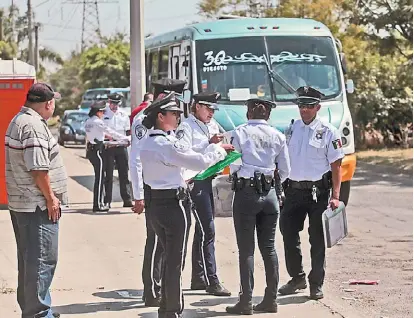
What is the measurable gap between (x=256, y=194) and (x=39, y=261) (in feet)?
6.56

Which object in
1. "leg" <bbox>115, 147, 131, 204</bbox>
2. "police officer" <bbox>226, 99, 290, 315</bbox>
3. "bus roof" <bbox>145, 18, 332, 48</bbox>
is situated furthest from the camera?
"bus roof" <bbox>145, 18, 332, 48</bbox>

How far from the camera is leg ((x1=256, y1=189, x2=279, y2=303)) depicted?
757 cm

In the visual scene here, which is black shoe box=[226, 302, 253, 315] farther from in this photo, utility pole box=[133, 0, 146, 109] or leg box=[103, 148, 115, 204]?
utility pole box=[133, 0, 146, 109]

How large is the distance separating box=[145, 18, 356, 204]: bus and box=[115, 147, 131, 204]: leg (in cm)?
158

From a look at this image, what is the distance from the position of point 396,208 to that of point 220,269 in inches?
247

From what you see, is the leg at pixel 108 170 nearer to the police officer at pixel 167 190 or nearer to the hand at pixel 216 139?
the hand at pixel 216 139

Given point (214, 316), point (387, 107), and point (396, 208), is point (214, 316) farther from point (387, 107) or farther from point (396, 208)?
point (387, 107)

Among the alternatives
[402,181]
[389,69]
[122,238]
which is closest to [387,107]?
[389,69]

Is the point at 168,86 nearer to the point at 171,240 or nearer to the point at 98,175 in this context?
the point at 171,240

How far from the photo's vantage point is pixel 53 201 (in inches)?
252

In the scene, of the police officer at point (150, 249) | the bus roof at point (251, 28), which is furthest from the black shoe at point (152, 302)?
the bus roof at point (251, 28)

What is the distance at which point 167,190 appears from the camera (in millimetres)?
6648

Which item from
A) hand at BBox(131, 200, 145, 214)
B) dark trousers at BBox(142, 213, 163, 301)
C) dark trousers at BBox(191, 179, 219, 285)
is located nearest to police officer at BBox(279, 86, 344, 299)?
dark trousers at BBox(191, 179, 219, 285)

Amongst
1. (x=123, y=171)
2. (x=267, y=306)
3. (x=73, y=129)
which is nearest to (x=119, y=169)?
(x=123, y=171)
